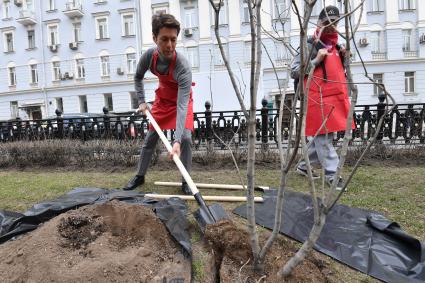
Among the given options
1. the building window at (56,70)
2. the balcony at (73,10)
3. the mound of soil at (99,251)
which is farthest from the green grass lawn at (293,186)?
the balcony at (73,10)

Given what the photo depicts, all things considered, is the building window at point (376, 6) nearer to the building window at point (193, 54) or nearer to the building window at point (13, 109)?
the building window at point (193, 54)

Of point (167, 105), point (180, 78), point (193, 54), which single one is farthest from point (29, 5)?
point (180, 78)

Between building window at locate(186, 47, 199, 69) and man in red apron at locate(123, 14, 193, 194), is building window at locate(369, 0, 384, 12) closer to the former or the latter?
building window at locate(186, 47, 199, 69)

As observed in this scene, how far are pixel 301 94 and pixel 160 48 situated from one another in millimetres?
2155

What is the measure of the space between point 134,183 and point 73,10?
29176mm

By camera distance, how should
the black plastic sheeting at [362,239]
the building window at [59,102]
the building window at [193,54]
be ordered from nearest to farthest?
the black plastic sheeting at [362,239], the building window at [193,54], the building window at [59,102]

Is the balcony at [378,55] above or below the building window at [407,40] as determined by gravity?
below

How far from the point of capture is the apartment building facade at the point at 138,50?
78.9 feet

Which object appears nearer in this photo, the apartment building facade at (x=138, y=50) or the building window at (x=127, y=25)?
the apartment building facade at (x=138, y=50)

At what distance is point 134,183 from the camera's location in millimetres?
3830

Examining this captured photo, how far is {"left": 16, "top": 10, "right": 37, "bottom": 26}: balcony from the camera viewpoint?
1161 inches

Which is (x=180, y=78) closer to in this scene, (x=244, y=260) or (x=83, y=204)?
(x=83, y=204)

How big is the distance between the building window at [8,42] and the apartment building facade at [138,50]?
99 mm

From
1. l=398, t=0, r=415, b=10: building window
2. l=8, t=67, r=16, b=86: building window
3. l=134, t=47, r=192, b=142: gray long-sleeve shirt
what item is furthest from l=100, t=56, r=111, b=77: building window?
l=134, t=47, r=192, b=142: gray long-sleeve shirt
